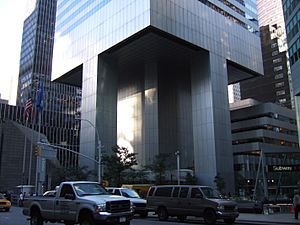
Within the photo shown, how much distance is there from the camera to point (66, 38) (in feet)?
240

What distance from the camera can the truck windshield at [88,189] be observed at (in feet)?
49.0

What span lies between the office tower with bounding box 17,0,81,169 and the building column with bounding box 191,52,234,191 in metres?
70.7

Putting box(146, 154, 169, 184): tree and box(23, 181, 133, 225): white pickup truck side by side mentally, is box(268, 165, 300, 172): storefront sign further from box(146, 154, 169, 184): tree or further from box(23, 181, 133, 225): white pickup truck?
box(146, 154, 169, 184): tree

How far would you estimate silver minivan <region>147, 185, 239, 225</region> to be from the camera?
19.9 m

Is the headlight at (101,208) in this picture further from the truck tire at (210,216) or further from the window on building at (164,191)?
the window on building at (164,191)

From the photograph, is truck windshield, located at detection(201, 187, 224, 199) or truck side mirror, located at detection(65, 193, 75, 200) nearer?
truck side mirror, located at detection(65, 193, 75, 200)

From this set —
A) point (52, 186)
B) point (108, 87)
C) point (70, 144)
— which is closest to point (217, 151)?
point (108, 87)

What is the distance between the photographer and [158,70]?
231 ft

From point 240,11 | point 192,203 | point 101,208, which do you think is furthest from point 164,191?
point 240,11

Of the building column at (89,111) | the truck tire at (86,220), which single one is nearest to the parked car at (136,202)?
the truck tire at (86,220)

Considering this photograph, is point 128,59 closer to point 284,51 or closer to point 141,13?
point 141,13

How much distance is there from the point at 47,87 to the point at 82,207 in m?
121

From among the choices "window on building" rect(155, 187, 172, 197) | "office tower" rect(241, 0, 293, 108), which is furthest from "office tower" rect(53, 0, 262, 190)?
"office tower" rect(241, 0, 293, 108)

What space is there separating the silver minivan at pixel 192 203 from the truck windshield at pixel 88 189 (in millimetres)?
7302
